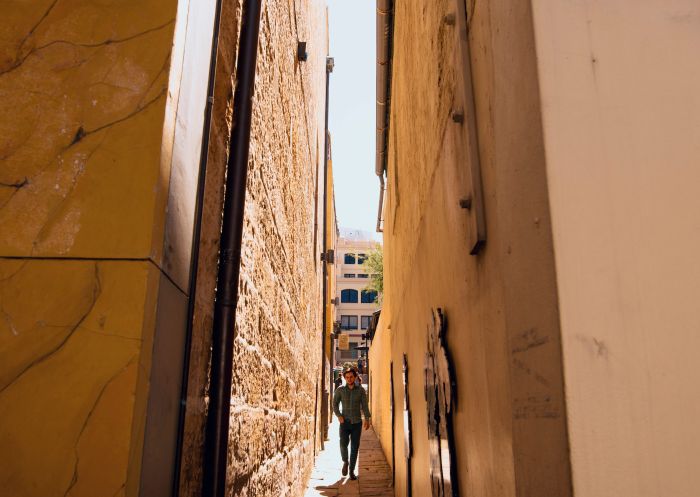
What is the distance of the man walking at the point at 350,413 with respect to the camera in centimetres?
809

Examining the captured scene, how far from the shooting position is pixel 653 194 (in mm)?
1267

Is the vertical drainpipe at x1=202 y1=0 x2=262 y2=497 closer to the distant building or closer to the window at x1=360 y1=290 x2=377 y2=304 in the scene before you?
the distant building

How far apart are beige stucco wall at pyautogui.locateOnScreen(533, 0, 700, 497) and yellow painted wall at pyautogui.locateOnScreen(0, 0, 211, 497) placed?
985 millimetres

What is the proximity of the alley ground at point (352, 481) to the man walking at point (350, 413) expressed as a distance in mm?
345

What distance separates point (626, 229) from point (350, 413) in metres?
7.40

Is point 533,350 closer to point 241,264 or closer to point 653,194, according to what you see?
point 653,194

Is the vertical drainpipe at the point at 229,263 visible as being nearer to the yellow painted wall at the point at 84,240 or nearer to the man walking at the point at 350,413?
the yellow painted wall at the point at 84,240

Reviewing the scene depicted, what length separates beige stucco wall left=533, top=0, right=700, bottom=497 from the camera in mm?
1152

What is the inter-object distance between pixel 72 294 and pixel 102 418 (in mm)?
313

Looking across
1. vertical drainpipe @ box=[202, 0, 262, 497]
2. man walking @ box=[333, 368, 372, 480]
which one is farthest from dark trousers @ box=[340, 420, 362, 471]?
vertical drainpipe @ box=[202, 0, 262, 497]

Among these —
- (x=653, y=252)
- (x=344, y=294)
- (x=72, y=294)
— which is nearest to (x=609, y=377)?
(x=653, y=252)

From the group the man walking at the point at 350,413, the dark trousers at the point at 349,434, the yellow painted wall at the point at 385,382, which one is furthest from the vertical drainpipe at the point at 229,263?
the dark trousers at the point at 349,434

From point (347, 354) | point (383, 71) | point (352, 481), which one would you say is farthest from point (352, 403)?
point (347, 354)

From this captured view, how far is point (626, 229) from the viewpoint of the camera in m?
1.25
